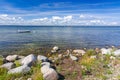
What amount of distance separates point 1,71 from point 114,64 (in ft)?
28.5

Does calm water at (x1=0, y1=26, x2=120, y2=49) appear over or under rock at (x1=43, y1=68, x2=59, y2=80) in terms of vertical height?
under

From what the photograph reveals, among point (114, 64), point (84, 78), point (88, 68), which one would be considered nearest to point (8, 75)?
point (84, 78)

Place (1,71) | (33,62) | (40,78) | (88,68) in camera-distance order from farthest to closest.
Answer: (33,62), (88,68), (1,71), (40,78)

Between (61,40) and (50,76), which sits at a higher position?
(50,76)

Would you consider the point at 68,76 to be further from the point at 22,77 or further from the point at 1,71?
the point at 1,71

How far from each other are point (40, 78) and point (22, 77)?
143 centimetres

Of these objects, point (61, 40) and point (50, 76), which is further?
point (61, 40)

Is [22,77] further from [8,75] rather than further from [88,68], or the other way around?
[88,68]

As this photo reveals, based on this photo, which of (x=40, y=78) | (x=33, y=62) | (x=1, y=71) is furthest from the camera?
(x=33, y=62)

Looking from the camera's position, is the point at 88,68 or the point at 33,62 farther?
the point at 33,62

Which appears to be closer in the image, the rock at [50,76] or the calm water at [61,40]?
the rock at [50,76]

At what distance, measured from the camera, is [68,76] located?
11.5 meters

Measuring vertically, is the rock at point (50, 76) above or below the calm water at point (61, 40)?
above

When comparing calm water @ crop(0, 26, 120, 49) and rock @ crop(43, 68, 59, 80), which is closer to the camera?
rock @ crop(43, 68, 59, 80)
